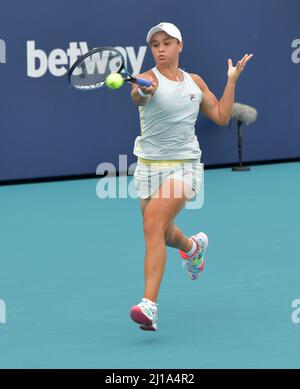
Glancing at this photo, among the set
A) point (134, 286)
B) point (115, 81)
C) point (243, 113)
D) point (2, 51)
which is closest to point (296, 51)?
point (243, 113)

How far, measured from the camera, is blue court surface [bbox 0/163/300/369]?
20.6 ft

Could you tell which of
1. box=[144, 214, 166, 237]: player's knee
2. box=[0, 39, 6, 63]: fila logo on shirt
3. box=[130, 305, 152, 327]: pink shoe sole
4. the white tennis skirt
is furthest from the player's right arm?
box=[0, 39, 6, 63]: fila logo on shirt

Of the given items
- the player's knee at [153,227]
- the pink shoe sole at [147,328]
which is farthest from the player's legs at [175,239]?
the pink shoe sole at [147,328]

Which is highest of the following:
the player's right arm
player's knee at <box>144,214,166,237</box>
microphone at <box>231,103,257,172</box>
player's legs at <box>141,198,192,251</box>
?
the player's right arm

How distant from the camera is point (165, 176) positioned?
274 inches

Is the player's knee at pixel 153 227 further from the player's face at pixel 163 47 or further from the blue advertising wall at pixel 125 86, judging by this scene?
the blue advertising wall at pixel 125 86

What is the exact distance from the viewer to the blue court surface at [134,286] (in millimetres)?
6266

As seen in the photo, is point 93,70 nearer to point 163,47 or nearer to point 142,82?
point 163,47

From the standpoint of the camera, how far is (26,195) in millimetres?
12375

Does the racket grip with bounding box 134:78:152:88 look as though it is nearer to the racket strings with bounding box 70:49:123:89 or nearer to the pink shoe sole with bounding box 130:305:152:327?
the racket strings with bounding box 70:49:123:89

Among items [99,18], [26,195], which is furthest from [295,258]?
[99,18]

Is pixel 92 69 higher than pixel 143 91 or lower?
higher

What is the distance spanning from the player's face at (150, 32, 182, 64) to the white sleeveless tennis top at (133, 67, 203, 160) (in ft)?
0.28

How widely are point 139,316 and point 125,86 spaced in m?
7.07
